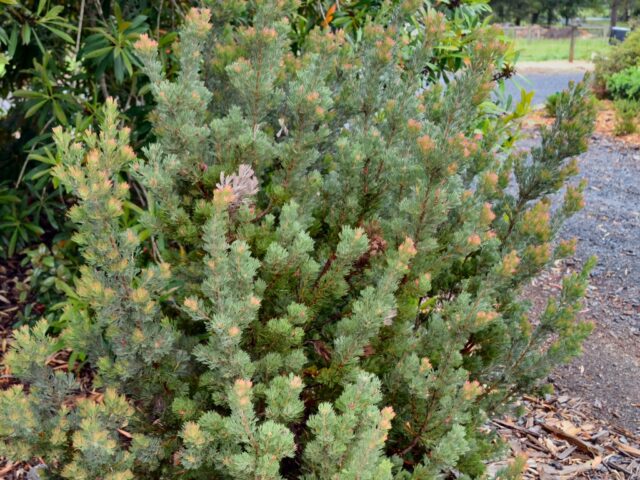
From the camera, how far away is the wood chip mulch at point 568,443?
111 inches

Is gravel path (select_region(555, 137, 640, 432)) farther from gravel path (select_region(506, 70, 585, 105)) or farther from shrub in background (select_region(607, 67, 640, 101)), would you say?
gravel path (select_region(506, 70, 585, 105))

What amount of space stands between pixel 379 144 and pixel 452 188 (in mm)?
228

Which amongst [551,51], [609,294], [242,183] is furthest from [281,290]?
[551,51]

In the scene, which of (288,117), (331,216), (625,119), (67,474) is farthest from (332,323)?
(625,119)

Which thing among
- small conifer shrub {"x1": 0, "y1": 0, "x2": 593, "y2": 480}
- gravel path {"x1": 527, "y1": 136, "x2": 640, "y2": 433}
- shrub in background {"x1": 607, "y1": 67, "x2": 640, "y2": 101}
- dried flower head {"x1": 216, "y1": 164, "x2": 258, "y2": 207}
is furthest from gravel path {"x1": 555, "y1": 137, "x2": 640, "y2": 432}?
shrub in background {"x1": 607, "y1": 67, "x2": 640, "y2": 101}

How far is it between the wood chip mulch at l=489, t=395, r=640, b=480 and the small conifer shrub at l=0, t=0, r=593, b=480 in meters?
1.04

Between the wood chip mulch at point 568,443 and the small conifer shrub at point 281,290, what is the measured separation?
1.04 meters

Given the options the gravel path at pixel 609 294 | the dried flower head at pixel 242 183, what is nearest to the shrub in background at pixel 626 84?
the gravel path at pixel 609 294

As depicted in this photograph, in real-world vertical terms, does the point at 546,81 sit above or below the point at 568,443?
below

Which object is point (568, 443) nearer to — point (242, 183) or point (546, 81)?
point (242, 183)

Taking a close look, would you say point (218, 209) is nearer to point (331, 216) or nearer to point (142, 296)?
point (142, 296)

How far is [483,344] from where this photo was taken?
204 centimetres

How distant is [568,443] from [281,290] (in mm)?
1979

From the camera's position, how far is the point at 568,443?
9.87ft
